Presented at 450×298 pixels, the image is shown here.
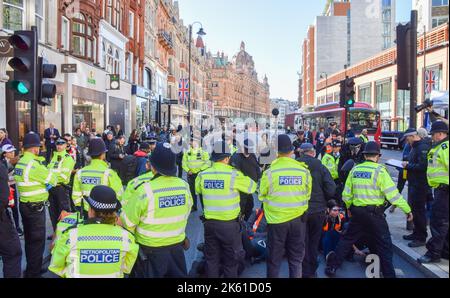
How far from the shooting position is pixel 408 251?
6.60m

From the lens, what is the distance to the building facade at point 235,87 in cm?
11228

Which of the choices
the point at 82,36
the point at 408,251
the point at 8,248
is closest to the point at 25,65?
the point at 8,248

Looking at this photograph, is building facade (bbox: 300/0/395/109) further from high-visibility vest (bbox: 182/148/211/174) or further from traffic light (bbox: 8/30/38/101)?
traffic light (bbox: 8/30/38/101)

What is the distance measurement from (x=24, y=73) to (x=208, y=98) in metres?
95.9

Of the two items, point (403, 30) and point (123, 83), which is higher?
point (123, 83)

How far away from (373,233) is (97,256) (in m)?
3.73

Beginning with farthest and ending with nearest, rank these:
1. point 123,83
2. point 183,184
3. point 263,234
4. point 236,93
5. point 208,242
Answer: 1. point 236,93
2. point 123,83
3. point 263,234
4. point 208,242
5. point 183,184

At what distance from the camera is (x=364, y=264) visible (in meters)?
6.27

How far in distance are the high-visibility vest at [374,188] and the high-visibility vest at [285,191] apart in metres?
0.83

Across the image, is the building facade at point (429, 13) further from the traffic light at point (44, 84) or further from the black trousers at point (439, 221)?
the traffic light at point (44, 84)

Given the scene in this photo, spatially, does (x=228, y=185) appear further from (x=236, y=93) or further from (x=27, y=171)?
(x=236, y=93)

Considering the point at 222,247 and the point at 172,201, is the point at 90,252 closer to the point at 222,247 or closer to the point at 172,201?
the point at 172,201

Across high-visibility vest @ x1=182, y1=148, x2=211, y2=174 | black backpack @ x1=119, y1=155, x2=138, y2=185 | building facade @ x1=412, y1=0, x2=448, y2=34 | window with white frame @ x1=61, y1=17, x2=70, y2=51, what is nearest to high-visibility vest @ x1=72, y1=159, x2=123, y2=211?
black backpack @ x1=119, y1=155, x2=138, y2=185
